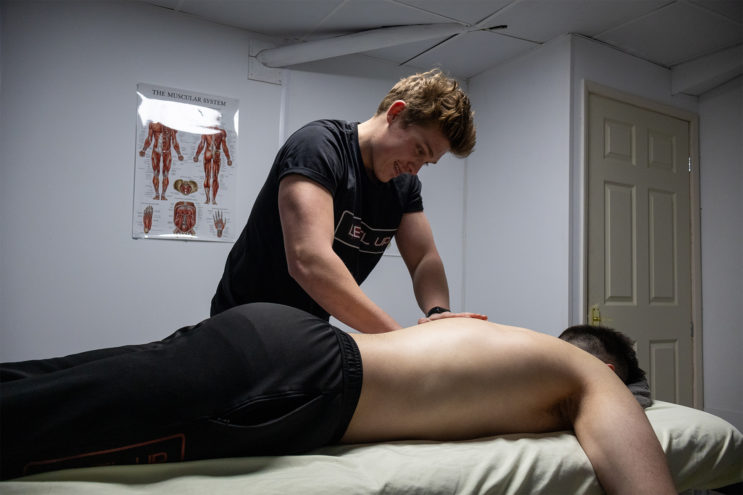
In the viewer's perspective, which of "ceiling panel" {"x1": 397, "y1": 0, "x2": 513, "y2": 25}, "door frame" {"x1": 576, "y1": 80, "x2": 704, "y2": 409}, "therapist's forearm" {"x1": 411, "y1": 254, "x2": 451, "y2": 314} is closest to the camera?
"therapist's forearm" {"x1": 411, "y1": 254, "x2": 451, "y2": 314}

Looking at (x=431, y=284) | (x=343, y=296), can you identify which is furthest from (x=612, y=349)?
(x=343, y=296)

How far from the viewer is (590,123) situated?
2.93 metres

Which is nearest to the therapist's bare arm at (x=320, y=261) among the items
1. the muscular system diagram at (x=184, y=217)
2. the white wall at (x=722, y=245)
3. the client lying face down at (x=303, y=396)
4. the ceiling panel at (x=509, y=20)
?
the client lying face down at (x=303, y=396)

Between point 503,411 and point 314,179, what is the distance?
71 cm

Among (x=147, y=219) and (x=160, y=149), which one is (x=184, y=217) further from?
(x=160, y=149)

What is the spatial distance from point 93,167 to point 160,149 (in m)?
0.31

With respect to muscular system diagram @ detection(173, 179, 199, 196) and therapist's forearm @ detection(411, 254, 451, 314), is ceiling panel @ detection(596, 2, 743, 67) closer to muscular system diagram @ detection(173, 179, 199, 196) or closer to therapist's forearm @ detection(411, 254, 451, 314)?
therapist's forearm @ detection(411, 254, 451, 314)

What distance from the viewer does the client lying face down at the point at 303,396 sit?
2.28 ft

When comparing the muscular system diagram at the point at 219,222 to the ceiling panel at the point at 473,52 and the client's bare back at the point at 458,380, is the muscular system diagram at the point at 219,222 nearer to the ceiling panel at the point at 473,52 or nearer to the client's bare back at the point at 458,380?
the ceiling panel at the point at 473,52

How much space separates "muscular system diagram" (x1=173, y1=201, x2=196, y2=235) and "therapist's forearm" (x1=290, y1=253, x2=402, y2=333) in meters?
1.59

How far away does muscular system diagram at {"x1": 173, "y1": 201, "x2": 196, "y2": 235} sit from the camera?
2635 mm

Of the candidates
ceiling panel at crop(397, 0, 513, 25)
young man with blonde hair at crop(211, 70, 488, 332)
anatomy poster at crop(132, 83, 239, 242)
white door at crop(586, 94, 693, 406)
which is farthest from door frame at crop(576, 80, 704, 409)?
anatomy poster at crop(132, 83, 239, 242)

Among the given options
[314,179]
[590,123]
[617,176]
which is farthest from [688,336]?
[314,179]

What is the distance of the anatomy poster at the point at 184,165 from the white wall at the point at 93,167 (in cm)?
5
